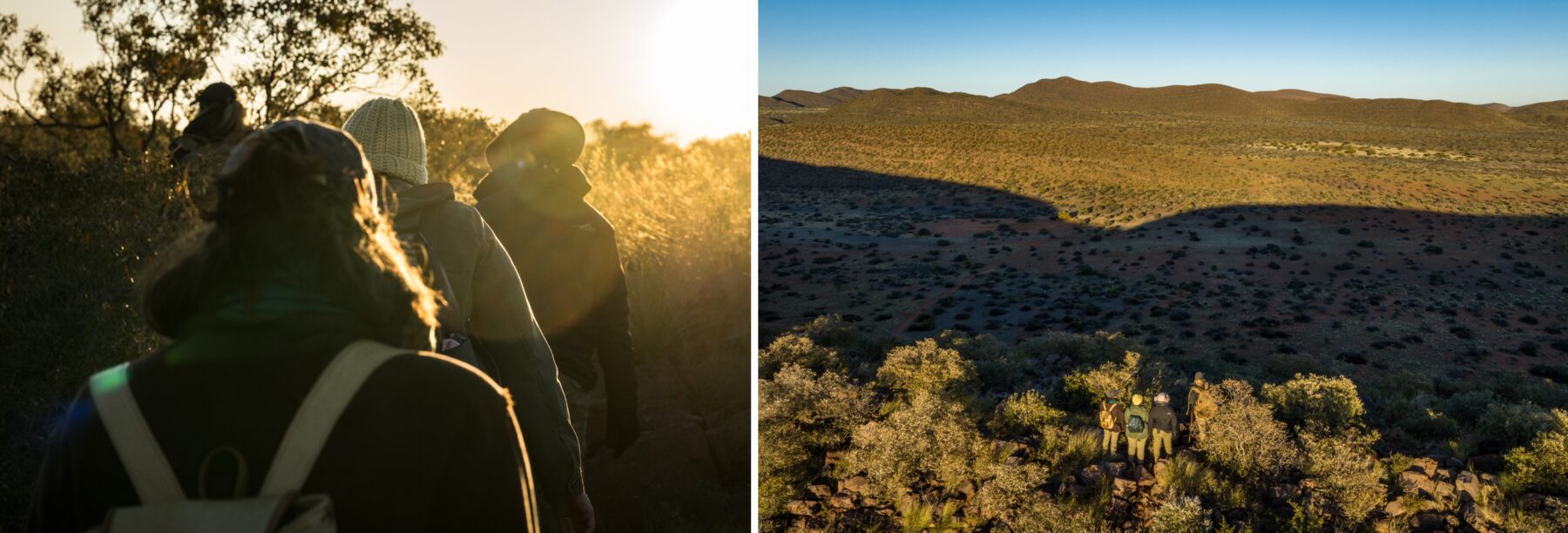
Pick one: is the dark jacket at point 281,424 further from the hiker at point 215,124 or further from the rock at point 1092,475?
the rock at point 1092,475

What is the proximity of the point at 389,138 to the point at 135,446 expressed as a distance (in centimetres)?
103

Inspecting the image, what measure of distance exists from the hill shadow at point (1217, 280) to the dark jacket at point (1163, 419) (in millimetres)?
8001

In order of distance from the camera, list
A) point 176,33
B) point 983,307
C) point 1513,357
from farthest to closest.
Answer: point 983,307 < point 1513,357 < point 176,33

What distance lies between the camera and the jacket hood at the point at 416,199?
60.2 inches

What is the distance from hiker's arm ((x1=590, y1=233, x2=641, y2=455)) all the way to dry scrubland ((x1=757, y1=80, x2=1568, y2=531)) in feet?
11.0

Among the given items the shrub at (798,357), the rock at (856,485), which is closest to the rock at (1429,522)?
the rock at (856,485)

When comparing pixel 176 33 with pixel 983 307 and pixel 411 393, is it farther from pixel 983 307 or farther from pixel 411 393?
pixel 983 307

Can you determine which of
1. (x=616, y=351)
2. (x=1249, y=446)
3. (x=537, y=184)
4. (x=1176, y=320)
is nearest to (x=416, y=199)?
(x=537, y=184)

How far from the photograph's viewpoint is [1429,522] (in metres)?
5.34

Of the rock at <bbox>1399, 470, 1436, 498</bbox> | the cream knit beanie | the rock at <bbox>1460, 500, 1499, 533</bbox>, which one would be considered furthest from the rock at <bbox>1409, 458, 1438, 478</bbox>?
the cream knit beanie

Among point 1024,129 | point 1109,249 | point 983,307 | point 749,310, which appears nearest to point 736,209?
point 749,310

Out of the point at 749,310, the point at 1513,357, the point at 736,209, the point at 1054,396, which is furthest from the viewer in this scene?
the point at 1513,357

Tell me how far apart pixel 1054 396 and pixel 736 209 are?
4.55 m

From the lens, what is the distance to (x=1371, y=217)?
2444cm
